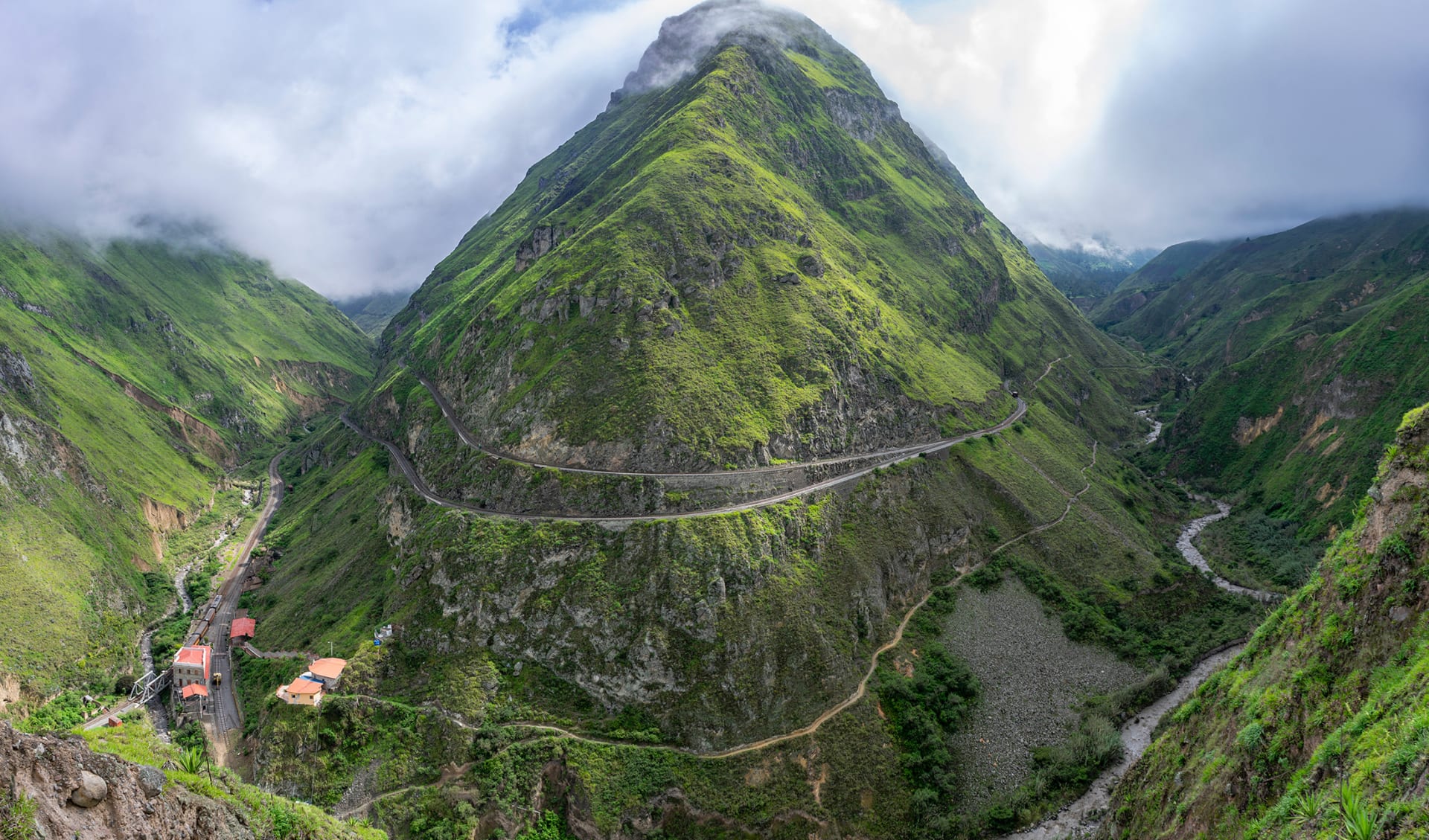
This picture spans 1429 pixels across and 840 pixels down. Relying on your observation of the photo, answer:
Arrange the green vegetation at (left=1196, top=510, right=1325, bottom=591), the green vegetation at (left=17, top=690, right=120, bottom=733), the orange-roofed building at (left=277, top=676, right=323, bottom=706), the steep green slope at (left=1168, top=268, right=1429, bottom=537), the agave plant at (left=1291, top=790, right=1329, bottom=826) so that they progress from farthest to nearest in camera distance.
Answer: the steep green slope at (left=1168, top=268, right=1429, bottom=537) < the green vegetation at (left=1196, top=510, right=1325, bottom=591) < the green vegetation at (left=17, top=690, right=120, bottom=733) < the orange-roofed building at (left=277, top=676, right=323, bottom=706) < the agave plant at (left=1291, top=790, right=1329, bottom=826)

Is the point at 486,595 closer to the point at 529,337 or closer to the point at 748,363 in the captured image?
the point at 529,337

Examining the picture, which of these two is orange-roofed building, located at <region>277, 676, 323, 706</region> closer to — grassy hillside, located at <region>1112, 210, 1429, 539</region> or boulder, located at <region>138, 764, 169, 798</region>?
boulder, located at <region>138, 764, 169, 798</region>

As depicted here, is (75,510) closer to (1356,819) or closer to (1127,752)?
(1356,819)

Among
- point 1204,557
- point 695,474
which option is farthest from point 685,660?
point 1204,557

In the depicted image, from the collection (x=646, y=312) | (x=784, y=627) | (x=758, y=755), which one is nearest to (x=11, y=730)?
(x=758, y=755)

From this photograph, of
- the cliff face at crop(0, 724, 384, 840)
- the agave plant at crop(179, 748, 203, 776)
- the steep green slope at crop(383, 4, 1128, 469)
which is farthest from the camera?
the steep green slope at crop(383, 4, 1128, 469)

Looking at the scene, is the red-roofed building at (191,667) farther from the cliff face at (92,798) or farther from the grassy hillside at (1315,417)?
the grassy hillside at (1315,417)

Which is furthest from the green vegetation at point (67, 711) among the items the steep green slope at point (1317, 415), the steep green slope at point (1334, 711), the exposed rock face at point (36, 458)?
the steep green slope at point (1317, 415)

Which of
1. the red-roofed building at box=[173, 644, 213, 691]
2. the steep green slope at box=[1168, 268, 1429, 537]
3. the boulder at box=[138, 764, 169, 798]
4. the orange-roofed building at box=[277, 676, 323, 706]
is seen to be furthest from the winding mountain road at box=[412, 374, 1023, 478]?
the boulder at box=[138, 764, 169, 798]
